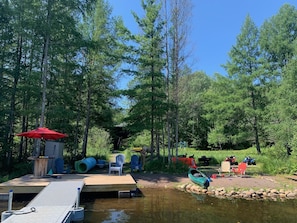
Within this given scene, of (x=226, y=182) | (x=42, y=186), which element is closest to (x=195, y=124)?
(x=226, y=182)

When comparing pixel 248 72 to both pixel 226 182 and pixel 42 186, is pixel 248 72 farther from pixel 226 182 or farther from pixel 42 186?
pixel 42 186

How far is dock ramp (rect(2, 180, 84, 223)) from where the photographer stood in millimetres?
4891

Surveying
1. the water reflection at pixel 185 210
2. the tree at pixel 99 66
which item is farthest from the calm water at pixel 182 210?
the tree at pixel 99 66

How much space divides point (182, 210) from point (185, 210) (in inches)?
3.4

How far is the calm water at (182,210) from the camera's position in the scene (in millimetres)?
6484

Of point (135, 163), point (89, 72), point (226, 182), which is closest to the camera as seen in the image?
point (226, 182)

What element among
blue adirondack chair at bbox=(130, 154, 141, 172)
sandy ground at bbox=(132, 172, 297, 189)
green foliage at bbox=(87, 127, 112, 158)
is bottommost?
sandy ground at bbox=(132, 172, 297, 189)

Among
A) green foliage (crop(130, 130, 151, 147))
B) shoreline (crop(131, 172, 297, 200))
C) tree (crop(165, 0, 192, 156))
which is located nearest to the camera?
shoreline (crop(131, 172, 297, 200))

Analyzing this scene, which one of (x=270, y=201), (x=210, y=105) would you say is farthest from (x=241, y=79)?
A: (x=270, y=201)

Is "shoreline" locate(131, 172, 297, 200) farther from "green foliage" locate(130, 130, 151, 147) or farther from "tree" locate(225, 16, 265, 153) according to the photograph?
"green foliage" locate(130, 130, 151, 147)

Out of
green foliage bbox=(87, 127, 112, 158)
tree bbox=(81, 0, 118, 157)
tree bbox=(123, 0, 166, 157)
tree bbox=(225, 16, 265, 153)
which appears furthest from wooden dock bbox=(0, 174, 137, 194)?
tree bbox=(225, 16, 265, 153)

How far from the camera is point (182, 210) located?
7305 mm

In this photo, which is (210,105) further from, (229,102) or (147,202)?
(147,202)

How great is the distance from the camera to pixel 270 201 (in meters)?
8.62
